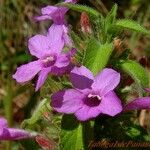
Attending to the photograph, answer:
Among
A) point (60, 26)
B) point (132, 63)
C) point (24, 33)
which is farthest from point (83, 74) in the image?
point (24, 33)

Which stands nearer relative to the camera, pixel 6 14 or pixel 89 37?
pixel 89 37

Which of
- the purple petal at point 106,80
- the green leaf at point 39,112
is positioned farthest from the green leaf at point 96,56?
the green leaf at point 39,112

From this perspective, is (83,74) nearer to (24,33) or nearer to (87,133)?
(87,133)

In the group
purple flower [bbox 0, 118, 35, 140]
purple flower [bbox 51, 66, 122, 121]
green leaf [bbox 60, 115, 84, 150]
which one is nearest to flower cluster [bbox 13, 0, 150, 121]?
purple flower [bbox 51, 66, 122, 121]

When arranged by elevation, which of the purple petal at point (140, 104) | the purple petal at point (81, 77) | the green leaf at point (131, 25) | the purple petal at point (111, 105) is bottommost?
the purple petal at point (140, 104)

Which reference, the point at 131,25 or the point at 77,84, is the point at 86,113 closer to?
the point at 77,84

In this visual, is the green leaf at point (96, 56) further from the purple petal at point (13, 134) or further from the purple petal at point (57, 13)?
the purple petal at point (13, 134)

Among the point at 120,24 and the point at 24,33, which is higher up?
the point at 120,24
